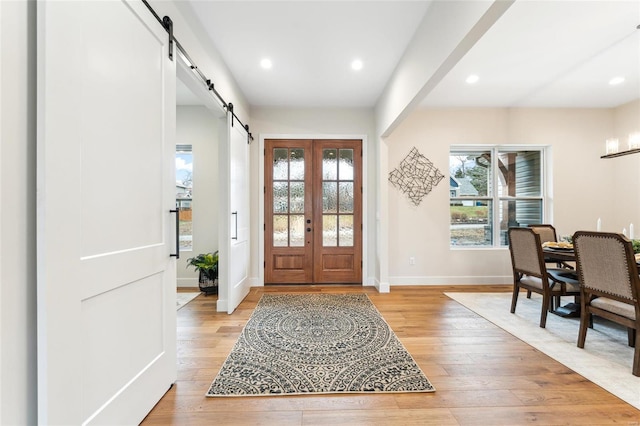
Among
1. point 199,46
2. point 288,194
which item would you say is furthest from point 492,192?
point 199,46

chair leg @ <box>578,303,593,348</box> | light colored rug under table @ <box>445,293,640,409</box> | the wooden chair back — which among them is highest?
the wooden chair back

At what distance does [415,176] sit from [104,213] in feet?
13.6

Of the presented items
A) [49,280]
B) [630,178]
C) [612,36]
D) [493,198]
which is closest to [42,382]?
[49,280]

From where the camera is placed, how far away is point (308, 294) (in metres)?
4.03

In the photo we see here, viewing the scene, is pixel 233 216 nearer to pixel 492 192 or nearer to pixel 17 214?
pixel 17 214

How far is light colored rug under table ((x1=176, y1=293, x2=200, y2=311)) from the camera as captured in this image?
11.9ft

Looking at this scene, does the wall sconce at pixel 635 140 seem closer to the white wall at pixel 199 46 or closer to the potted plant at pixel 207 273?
the white wall at pixel 199 46

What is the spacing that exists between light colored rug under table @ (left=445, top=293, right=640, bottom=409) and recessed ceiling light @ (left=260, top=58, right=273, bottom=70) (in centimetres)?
361

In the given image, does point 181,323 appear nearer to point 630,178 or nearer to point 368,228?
point 368,228

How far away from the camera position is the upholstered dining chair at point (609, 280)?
2.00 meters

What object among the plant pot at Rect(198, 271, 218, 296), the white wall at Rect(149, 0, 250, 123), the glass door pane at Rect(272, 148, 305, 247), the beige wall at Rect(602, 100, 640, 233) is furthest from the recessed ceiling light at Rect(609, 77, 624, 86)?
the plant pot at Rect(198, 271, 218, 296)

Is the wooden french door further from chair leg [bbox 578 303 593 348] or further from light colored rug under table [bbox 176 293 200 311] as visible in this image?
chair leg [bbox 578 303 593 348]

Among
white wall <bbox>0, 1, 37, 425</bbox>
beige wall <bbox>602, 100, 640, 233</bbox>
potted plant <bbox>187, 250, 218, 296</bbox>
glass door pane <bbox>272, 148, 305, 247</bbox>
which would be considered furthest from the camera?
glass door pane <bbox>272, 148, 305, 247</bbox>

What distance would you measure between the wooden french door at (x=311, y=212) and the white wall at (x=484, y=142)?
64cm
